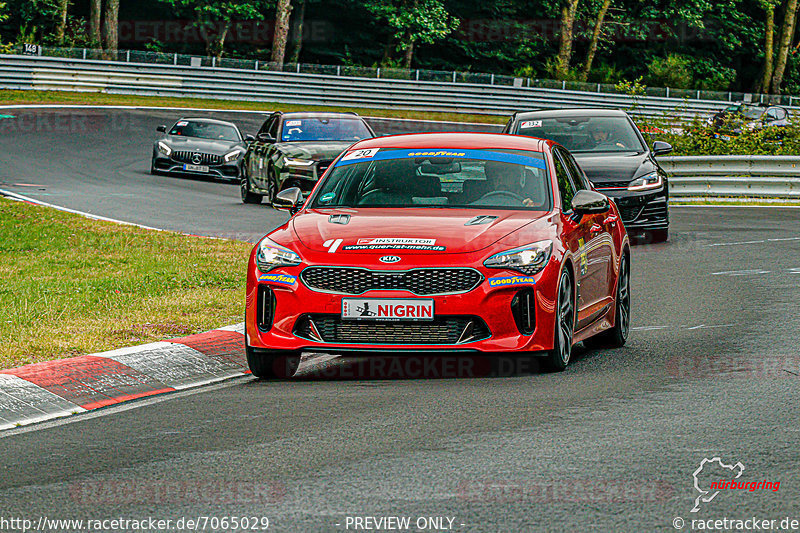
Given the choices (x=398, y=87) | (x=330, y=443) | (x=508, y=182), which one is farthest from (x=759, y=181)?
(x=398, y=87)

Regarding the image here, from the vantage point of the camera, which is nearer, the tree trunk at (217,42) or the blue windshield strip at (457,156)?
the blue windshield strip at (457,156)

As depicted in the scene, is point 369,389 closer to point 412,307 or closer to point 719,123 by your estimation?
point 412,307

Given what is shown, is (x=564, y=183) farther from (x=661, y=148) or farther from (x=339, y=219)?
(x=661, y=148)

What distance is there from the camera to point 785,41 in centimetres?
6694

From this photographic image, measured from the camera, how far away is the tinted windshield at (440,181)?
9086mm

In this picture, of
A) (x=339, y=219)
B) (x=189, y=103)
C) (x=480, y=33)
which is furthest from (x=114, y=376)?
(x=480, y=33)

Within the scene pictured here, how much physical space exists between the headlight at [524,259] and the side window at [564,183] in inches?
37.6

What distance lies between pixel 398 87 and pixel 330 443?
49968mm

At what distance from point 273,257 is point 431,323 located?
1087 millimetres

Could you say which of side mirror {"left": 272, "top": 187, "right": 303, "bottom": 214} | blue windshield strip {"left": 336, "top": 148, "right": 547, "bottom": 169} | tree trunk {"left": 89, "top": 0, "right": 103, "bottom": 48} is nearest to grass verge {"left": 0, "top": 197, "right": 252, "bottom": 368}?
side mirror {"left": 272, "top": 187, "right": 303, "bottom": 214}

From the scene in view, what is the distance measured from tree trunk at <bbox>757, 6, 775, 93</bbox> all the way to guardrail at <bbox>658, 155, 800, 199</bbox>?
43291 millimetres

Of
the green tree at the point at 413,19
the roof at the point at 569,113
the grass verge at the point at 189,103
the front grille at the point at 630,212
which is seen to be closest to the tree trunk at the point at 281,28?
the green tree at the point at 413,19

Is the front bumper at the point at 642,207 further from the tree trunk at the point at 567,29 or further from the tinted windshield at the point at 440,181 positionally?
the tree trunk at the point at 567,29

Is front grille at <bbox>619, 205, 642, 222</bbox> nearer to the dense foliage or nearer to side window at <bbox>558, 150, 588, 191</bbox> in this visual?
side window at <bbox>558, 150, 588, 191</bbox>
